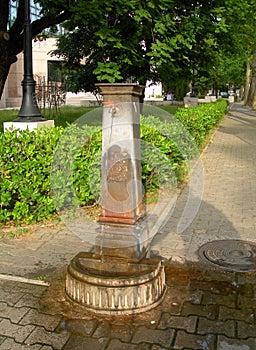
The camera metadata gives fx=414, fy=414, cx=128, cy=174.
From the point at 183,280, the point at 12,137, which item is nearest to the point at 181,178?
the point at 12,137

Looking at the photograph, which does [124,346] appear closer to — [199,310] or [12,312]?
[199,310]

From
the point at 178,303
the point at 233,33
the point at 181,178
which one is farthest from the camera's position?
the point at 233,33

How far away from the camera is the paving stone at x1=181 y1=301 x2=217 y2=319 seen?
3570mm

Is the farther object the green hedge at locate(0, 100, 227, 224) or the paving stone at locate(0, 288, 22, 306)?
the green hedge at locate(0, 100, 227, 224)

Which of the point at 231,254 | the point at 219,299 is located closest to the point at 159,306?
the point at 219,299

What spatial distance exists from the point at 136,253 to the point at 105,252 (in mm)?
297

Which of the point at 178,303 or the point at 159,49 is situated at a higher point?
the point at 159,49

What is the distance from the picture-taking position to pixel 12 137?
573cm

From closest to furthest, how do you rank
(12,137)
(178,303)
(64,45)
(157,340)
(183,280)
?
(157,340) < (178,303) < (183,280) < (12,137) < (64,45)

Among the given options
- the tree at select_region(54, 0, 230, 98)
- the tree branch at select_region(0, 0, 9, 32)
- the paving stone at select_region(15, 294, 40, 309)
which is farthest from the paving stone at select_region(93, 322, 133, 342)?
the tree branch at select_region(0, 0, 9, 32)

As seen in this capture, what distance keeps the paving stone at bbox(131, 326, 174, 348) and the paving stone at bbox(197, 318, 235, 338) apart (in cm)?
26

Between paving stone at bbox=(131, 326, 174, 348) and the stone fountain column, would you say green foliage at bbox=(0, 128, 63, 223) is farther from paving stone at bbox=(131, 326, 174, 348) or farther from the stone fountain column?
paving stone at bbox=(131, 326, 174, 348)

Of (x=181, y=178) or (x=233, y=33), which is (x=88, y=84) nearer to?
(x=233, y=33)

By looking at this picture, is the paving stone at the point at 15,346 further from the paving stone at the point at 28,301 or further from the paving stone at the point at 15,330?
the paving stone at the point at 28,301
